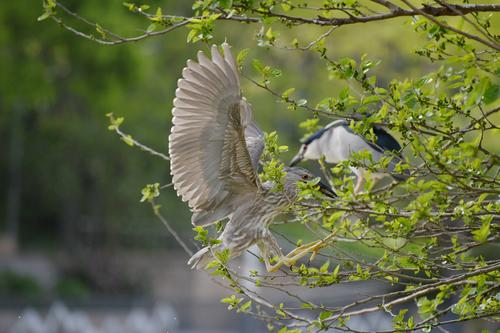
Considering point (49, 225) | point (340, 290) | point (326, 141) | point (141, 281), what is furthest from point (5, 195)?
point (326, 141)

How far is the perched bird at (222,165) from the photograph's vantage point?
430 cm

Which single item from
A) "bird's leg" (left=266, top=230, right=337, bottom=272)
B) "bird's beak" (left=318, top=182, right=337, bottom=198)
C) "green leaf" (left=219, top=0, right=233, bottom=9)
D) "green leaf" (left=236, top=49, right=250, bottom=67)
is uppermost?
"green leaf" (left=219, top=0, right=233, bottom=9)

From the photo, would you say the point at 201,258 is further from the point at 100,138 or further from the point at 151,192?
the point at 100,138

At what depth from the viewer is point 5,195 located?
23578 millimetres

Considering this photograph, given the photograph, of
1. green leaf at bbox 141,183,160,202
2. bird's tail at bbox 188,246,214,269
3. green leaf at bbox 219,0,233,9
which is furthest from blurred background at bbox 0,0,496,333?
green leaf at bbox 219,0,233,9

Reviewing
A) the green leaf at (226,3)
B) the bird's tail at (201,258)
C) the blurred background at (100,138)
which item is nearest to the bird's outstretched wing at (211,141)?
the bird's tail at (201,258)

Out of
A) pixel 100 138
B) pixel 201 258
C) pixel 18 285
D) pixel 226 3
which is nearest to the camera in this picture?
A: pixel 226 3

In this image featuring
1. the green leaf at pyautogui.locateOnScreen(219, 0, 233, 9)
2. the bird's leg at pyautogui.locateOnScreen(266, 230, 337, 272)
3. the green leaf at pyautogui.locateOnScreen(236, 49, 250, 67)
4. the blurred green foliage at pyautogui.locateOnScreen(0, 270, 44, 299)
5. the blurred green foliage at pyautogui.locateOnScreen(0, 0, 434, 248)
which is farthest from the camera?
the blurred green foliage at pyautogui.locateOnScreen(0, 0, 434, 248)

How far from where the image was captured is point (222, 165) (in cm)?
456

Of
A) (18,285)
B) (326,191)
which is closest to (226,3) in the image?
(326,191)

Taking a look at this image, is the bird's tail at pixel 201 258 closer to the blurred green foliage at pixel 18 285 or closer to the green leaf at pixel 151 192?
the green leaf at pixel 151 192

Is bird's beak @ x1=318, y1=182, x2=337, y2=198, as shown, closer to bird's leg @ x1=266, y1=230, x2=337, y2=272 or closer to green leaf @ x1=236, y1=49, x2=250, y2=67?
bird's leg @ x1=266, y1=230, x2=337, y2=272

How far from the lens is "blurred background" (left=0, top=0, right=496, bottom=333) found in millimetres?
18281

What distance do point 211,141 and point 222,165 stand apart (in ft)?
0.51
